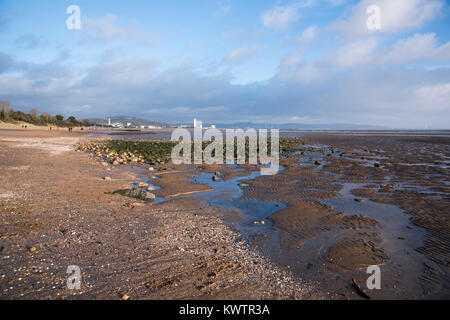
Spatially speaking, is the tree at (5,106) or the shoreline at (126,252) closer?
the shoreline at (126,252)

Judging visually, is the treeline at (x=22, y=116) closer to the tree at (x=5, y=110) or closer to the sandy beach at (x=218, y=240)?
the tree at (x=5, y=110)

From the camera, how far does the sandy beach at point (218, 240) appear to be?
4.29 m

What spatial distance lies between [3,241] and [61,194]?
3.68m

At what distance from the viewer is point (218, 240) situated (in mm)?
6117

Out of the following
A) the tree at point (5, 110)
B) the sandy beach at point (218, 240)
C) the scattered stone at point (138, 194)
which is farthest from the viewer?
the tree at point (5, 110)

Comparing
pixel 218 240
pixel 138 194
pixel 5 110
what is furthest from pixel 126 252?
pixel 5 110

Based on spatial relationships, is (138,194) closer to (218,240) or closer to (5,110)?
(218,240)

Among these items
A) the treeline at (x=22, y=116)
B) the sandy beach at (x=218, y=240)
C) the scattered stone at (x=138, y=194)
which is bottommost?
the sandy beach at (x=218, y=240)

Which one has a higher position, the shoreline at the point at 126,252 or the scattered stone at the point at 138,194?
the scattered stone at the point at 138,194

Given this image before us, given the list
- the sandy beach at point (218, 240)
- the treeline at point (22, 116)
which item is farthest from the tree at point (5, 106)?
the sandy beach at point (218, 240)
